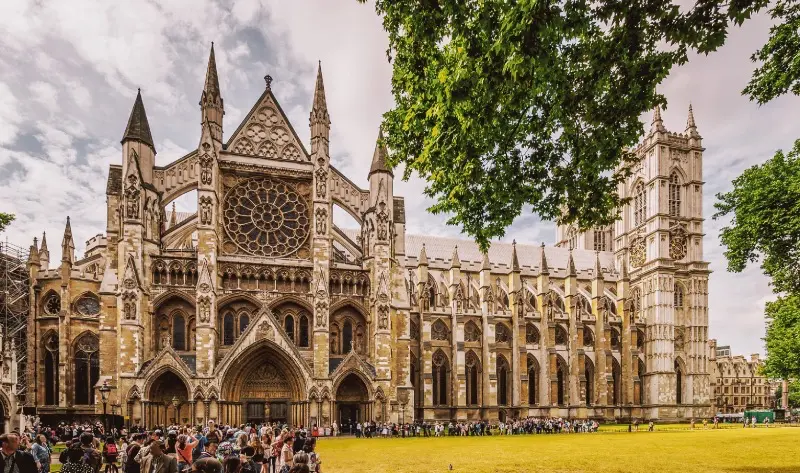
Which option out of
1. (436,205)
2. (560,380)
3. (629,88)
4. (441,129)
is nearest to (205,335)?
(436,205)

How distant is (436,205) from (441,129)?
3.16 metres

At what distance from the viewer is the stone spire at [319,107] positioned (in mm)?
36312

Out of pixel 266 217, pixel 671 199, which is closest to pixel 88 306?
pixel 266 217

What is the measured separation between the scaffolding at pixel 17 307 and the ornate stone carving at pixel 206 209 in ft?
46.9

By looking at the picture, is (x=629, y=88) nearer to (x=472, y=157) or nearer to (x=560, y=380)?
(x=472, y=157)

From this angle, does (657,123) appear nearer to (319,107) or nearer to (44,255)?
(319,107)

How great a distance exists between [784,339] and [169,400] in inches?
1324

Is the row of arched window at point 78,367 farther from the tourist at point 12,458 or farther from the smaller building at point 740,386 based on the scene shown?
the smaller building at point 740,386

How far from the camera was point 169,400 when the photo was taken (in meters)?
31.5

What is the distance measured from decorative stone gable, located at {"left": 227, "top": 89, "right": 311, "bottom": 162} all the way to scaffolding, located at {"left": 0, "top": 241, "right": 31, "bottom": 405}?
17071 mm

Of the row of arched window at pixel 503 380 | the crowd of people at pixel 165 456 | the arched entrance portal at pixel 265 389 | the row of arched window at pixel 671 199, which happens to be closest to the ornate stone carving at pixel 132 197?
the arched entrance portal at pixel 265 389

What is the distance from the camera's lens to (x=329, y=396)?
3281cm

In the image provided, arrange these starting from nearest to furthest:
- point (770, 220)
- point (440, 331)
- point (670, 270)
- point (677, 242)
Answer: point (770, 220), point (440, 331), point (670, 270), point (677, 242)

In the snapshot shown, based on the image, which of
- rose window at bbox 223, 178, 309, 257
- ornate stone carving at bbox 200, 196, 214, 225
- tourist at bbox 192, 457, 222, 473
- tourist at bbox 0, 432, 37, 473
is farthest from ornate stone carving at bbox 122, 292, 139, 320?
tourist at bbox 192, 457, 222, 473
